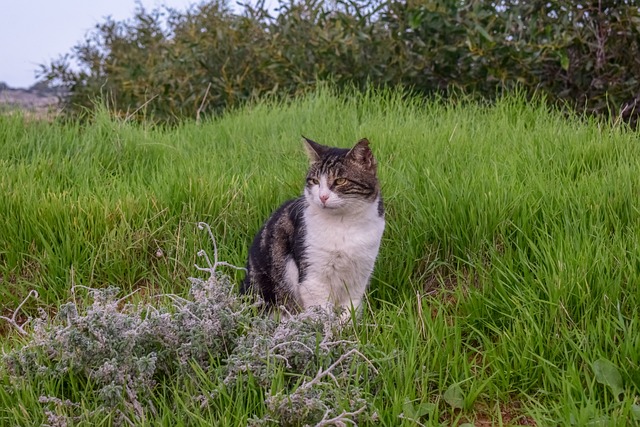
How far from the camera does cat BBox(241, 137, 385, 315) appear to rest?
144 inches

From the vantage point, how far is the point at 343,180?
3.74 metres

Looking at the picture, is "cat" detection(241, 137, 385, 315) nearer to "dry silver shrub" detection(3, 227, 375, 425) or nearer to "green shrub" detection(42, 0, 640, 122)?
"dry silver shrub" detection(3, 227, 375, 425)

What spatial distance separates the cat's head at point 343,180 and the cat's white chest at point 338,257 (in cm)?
9

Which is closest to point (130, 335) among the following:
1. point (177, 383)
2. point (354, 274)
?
point (177, 383)

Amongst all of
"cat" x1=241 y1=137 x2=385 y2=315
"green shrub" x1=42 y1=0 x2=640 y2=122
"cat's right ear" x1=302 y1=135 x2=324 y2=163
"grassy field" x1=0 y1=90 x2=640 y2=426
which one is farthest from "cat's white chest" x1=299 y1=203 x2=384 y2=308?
"green shrub" x1=42 y1=0 x2=640 y2=122

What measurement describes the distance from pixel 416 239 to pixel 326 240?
63cm

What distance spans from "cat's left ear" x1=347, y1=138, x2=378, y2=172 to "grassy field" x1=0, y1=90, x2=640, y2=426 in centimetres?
47

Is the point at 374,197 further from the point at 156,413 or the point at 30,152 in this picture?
the point at 30,152

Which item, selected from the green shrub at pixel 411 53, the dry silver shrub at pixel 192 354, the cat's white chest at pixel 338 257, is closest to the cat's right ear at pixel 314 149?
the cat's white chest at pixel 338 257

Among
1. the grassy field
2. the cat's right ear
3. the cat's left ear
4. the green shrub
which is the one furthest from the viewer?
the green shrub

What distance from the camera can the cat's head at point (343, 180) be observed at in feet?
12.1

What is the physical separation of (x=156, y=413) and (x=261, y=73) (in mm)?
5590

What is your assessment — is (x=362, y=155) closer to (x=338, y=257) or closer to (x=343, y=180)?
(x=343, y=180)

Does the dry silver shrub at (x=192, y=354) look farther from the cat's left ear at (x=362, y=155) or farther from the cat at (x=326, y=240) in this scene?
the cat's left ear at (x=362, y=155)
